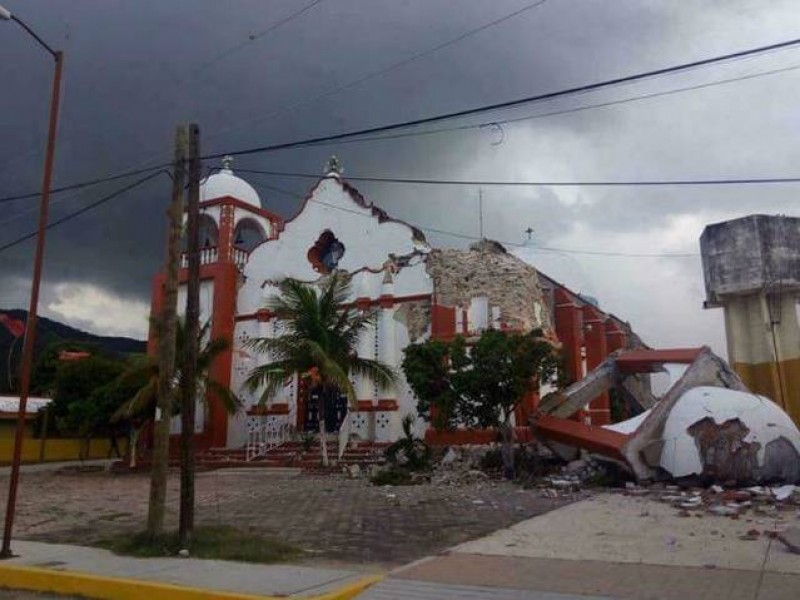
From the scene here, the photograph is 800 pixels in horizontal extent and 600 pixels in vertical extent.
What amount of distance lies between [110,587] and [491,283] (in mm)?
17639

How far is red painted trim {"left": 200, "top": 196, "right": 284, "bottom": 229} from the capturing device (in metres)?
28.3

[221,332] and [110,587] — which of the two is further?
[221,332]

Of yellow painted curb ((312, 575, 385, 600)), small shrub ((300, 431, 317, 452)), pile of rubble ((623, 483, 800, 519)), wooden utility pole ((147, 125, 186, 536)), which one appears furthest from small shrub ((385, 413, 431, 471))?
yellow painted curb ((312, 575, 385, 600))

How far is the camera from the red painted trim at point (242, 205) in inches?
1116

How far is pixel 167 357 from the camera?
33.9 ft

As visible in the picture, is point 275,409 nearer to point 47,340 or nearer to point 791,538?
point 791,538

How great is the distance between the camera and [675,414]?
16.1 m

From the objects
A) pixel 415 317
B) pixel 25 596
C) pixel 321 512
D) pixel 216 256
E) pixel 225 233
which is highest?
pixel 225 233

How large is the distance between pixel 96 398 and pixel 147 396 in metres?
3.16

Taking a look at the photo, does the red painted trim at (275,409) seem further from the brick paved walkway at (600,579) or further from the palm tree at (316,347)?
the brick paved walkway at (600,579)

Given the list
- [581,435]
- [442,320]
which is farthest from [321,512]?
[442,320]

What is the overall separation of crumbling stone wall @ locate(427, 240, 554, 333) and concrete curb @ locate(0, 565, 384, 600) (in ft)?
54.2

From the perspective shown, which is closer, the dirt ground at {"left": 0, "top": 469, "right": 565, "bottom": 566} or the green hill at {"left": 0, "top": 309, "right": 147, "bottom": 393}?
the dirt ground at {"left": 0, "top": 469, "right": 565, "bottom": 566}

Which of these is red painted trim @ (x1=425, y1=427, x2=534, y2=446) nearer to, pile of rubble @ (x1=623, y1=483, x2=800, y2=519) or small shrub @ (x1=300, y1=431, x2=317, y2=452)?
small shrub @ (x1=300, y1=431, x2=317, y2=452)
